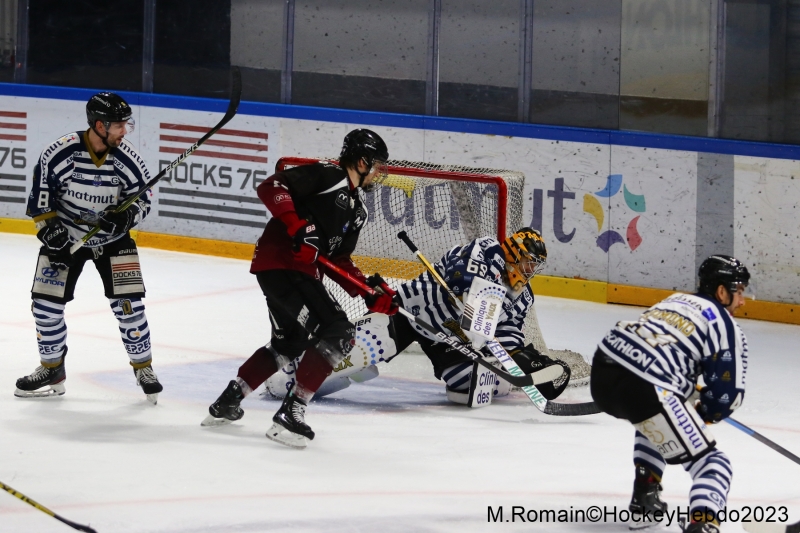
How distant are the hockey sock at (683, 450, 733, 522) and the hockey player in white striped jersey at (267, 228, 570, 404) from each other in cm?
178

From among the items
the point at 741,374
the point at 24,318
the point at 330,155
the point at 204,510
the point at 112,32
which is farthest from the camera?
the point at 112,32

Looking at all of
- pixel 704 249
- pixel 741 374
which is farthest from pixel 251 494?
pixel 704 249

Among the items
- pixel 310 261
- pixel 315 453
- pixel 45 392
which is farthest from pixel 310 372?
pixel 45 392

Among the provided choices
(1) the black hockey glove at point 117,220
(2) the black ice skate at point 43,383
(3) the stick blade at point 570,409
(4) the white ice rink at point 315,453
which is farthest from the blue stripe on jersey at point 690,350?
(2) the black ice skate at point 43,383

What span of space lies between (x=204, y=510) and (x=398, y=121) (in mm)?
4607

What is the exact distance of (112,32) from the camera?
9.04 m

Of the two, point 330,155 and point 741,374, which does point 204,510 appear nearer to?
point 741,374

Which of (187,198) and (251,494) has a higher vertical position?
(187,198)

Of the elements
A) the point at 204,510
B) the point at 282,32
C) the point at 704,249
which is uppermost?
the point at 282,32

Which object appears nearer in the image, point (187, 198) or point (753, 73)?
point (753, 73)

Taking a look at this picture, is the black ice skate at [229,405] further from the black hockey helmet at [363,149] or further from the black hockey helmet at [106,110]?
the black hockey helmet at [106,110]

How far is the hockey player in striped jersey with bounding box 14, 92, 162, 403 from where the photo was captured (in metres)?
4.80

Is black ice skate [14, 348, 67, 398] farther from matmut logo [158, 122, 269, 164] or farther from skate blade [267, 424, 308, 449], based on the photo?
matmut logo [158, 122, 269, 164]

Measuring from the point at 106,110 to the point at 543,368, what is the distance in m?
1.98
